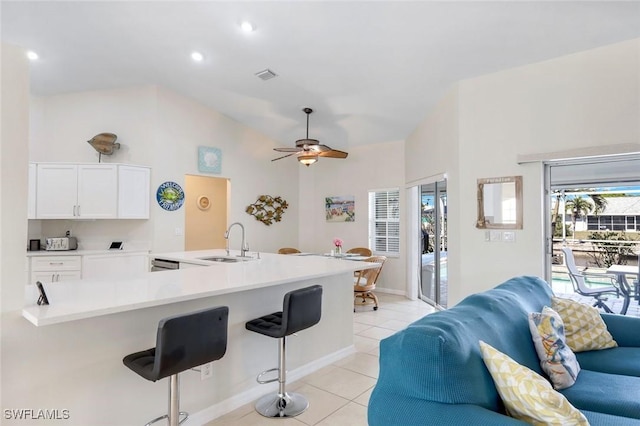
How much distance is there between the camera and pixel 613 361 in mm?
2145

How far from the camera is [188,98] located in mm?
5668

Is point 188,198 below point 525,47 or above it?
below

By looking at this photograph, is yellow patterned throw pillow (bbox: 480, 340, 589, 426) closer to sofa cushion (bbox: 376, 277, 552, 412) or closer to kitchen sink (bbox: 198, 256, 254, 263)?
sofa cushion (bbox: 376, 277, 552, 412)

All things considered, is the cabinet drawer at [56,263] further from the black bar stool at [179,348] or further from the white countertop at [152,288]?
the black bar stool at [179,348]

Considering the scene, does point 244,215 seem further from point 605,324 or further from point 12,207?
point 605,324

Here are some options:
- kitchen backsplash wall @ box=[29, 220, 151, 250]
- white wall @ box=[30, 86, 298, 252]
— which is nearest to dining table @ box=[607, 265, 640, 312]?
white wall @ box=[30, 86, 298, 252]

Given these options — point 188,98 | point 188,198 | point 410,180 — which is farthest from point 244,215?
point 410,180

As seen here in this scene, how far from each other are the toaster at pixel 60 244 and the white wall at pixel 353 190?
3953mm

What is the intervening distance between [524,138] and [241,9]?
3104 mm

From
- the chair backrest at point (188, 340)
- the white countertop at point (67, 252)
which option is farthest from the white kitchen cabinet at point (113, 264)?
the chair backrest at point (188, 340)

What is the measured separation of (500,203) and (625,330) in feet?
5.58

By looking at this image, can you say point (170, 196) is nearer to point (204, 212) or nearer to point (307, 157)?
point (204, 212)

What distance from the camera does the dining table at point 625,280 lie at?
400 centimetres

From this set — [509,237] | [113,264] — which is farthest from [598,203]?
[113,264]
